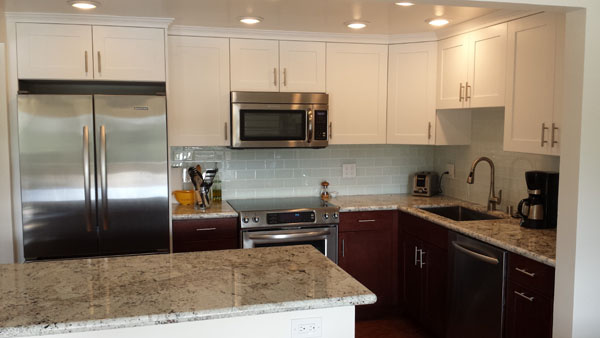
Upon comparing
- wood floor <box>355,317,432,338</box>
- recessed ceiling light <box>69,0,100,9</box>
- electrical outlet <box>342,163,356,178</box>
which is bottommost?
wood floor <box>355,317,432,338</box>

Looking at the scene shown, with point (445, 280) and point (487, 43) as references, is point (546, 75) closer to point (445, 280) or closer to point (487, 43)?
point (487, 43)

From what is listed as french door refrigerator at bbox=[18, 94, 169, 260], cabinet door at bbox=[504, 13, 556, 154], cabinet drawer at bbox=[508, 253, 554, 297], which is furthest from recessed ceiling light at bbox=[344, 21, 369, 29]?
cabinet drawer at bbox=[508, 253, 554, 297]

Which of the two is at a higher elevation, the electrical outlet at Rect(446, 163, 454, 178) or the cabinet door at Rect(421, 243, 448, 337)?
the electrical outlet at Rect(446, 163, 454, 178)

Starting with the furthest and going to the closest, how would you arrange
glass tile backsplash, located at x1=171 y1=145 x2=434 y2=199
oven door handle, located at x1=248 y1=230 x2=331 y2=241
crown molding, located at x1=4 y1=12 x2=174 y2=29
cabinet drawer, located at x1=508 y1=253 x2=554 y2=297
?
glass tile backsplash, located at x1=171 y1=145 x2=434 y2=199, oven door handle, located at x1=248 y1=230 x2=331 y2=241, crown molding, located at x1=4 y1=12 x2=174 y2=29, cabinet drawer, located at x1=508 y1=253 x2=554 y2=297

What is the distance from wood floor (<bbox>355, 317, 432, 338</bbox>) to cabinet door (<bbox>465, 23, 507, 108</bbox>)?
1709 millimetres

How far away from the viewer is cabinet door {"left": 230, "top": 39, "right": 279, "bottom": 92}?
3955mm

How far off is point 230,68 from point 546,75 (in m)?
2.18

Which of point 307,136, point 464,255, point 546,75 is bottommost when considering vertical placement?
point 464,255

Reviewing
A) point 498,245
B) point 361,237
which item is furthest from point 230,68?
point 498,245

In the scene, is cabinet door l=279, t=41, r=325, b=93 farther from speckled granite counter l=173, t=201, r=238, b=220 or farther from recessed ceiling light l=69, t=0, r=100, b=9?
recessed ceiling light l=69, t=0, r=100, b=9

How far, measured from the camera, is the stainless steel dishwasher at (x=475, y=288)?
2863 mm

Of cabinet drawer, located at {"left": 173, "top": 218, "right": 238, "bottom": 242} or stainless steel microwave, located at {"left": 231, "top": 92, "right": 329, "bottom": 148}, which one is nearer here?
cabinet drawer, located at {"left": 173, "top": 218, "right": 238, "bottom": 242}

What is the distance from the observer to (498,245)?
2834 millimetres

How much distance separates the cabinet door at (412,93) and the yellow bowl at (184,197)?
165 cm
